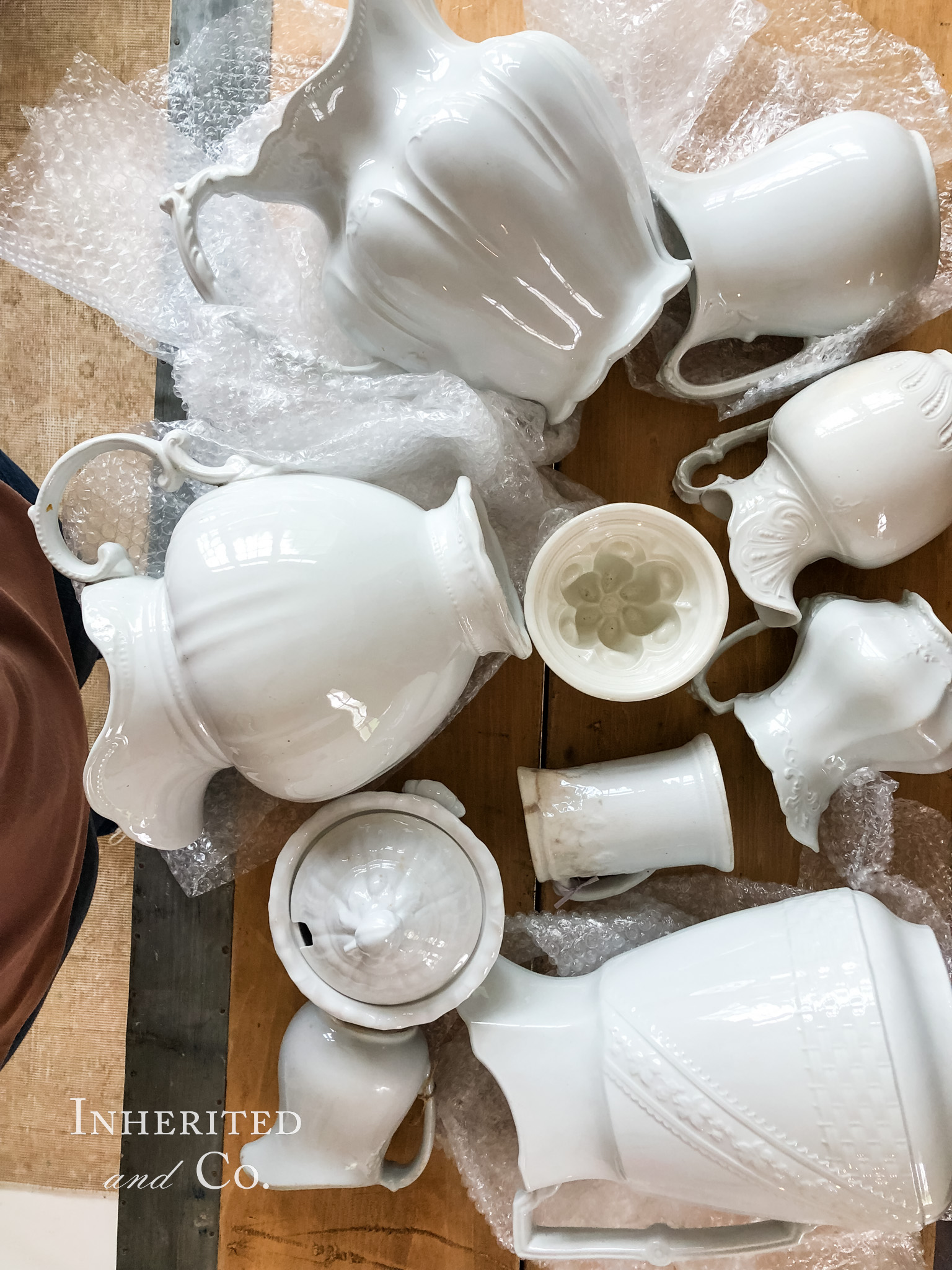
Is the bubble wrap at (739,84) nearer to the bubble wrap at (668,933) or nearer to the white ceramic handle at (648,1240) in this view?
the bubble wrap at (668,933)

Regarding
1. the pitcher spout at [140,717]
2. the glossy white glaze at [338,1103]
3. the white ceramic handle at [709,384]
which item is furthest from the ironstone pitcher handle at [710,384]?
the glossy white glaze at [338,1103]

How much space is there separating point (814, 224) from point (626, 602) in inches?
13.6

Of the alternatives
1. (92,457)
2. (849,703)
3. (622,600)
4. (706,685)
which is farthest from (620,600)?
(92,457)

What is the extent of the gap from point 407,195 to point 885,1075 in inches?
28.1

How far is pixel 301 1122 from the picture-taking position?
0.75 metres

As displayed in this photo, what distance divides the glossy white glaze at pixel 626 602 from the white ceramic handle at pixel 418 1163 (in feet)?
1.32

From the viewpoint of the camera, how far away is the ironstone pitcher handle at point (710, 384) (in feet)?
2.52

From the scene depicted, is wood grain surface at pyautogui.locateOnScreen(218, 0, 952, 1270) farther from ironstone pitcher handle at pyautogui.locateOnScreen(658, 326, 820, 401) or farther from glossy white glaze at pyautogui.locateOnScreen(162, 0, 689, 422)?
glossy white glaze at pyautogui.locateOnScreen(162, 0, 689, 422)

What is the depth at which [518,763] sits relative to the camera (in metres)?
0.84

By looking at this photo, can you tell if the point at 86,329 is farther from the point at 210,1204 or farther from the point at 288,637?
the point at 210,1204

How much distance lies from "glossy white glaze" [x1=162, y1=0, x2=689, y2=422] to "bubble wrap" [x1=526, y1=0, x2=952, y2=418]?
14 cm

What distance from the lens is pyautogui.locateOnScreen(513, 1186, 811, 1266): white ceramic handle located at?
2.28ft

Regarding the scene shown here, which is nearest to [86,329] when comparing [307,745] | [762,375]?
[307,745]

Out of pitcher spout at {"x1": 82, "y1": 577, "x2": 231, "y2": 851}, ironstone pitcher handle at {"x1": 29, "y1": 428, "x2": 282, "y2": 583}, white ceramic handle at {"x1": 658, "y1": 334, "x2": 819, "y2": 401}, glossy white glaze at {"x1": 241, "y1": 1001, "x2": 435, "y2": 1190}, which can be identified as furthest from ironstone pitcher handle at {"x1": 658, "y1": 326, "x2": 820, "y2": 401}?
glossy white glaze at {"x1": 241, "y1": 1001, "x2": 435, "y2": 1190}
